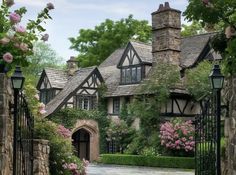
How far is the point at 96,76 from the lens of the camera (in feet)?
120

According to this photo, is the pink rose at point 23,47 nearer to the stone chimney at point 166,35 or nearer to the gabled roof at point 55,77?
the stone chimney at point 166,35

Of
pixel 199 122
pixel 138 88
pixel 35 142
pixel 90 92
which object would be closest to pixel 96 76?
pixel 90 92

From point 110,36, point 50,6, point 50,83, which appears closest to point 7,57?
point 50,6

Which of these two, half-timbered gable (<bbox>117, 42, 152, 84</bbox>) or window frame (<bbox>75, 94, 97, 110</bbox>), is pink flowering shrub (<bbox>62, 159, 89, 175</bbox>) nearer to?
half-timbered gable (<bbox>117, 42, 152, 84</bbox>)

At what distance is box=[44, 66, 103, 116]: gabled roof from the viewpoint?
34.9 m

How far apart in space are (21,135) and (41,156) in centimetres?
321

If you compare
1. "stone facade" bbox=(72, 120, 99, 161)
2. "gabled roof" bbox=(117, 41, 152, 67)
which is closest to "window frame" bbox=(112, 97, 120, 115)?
"stone facade" bbox=(72, 120, 99, 161)

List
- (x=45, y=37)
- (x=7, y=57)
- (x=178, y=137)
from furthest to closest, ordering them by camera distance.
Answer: (x=178, y=137)
(x=45, y=37)
(x=7, y=57)

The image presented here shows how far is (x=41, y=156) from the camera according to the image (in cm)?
1238

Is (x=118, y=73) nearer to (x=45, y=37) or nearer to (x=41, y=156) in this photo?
(x=41, y=156)

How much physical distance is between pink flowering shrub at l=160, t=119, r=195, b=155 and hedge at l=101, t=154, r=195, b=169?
787mm

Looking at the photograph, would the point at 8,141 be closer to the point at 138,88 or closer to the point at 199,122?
the point at 199,122

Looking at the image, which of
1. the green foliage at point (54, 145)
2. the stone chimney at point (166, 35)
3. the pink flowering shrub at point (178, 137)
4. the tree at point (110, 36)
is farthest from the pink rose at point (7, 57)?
the tree at point (110, 36)

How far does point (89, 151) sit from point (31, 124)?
2655 cm
